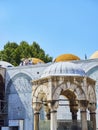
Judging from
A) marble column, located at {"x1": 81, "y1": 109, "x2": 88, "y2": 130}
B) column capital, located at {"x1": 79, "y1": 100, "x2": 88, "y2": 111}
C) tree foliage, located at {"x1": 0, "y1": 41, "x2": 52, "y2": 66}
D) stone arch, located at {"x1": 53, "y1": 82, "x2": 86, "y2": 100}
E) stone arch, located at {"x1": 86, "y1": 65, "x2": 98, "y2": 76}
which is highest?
tree foliage, located at {"x1": 0, "y1": 41, "x2": 52, "y2": 66}

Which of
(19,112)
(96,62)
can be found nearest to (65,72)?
(96,62)

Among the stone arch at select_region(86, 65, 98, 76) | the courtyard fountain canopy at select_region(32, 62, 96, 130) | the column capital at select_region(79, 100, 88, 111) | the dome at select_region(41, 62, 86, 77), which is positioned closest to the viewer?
the courtyard fountain canopy at select_region(32, 62, 96, 130)

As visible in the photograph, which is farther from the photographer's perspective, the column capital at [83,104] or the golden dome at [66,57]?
the golden dome at [66,57]

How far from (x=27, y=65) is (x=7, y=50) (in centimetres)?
1232

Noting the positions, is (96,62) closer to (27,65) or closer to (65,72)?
(27,65)

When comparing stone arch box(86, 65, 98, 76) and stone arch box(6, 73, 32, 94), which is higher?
stone arch box(86, 65, 98, 76)

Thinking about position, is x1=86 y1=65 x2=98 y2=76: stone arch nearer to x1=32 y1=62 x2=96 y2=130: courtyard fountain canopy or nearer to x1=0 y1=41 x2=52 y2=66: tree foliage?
x1=32 y1=62 x2=96 y2=130: courtyard fountain canopy

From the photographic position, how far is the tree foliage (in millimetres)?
42125

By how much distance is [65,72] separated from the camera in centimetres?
1369

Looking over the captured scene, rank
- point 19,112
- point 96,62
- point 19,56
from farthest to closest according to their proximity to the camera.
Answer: point 19,56 < point 19,112 < point 96,62

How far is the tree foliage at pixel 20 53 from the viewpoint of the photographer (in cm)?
4212

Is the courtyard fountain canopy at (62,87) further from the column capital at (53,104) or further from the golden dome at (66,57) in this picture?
the golden dome at (66,57)

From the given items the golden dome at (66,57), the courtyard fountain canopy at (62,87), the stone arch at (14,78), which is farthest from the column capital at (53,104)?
the golden dome at (66,57)

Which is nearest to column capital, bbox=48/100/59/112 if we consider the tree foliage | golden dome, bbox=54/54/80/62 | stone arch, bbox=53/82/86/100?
stone arch, bbox=53/82/86/100
